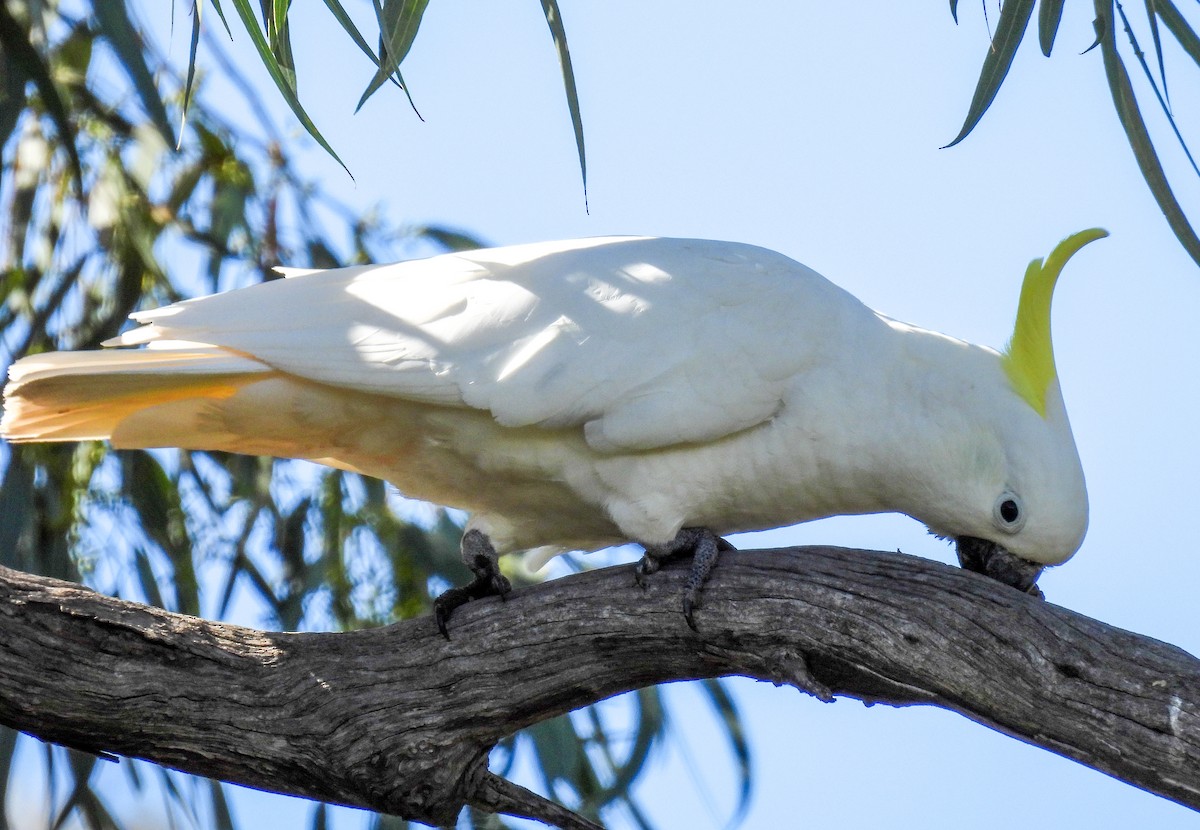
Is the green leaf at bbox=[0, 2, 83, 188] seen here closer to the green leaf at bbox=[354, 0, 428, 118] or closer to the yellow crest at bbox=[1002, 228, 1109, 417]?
the green leaf at bbox=[354, 0, 428, 118]

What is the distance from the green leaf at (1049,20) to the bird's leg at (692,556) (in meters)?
0.80

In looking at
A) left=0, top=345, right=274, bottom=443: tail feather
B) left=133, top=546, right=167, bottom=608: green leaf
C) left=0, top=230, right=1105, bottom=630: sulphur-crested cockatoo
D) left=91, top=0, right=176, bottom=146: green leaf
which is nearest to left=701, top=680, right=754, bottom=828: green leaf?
left=0, top=230, right=1105, bottom=630: sulphur-crested cockatoo

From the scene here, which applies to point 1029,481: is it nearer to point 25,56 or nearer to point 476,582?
point 476,582

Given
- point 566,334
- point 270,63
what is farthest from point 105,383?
point 566,334

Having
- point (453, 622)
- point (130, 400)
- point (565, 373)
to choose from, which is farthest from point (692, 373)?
point (130, 400)

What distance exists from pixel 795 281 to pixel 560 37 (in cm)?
53

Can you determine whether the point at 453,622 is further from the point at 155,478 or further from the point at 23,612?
the point at 155,478

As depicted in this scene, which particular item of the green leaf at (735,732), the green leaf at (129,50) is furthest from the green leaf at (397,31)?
the green leaf at (735,732)

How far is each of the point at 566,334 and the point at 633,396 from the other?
0.45 feet

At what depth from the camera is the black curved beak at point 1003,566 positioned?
1940mm

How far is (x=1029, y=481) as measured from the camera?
1887mm

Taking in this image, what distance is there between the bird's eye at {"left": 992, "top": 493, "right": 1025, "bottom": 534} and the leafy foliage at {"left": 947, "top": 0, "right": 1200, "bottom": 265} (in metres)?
0.39

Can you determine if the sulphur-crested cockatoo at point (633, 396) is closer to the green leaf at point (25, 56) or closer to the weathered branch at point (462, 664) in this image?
the weathered branch at point (462, 664)

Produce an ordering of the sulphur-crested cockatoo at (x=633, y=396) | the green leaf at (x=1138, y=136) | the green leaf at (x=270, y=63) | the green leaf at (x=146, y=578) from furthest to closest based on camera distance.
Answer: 1. the green leaf at (x=146, y=578)
2. the sulphur-crested cockatoo at (x=633, y=396)
3. the green leaf at (x=1138, y=136)
4. the green leaf at (x=270, y=63)
